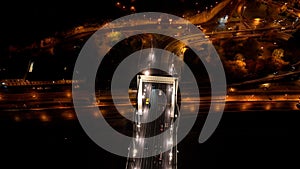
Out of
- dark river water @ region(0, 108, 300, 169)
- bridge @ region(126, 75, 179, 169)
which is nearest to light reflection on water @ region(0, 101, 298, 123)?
dark river water @ region(0, 108, 300, 169)

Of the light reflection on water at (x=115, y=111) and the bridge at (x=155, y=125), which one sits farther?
the light reflection on water at (x=115, y=111)

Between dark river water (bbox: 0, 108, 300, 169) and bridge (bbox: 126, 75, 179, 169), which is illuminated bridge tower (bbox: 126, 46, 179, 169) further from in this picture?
dark river water (bbox: 0, 108, 300, 169)

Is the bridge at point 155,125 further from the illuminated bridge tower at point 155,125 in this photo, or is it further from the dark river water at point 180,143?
the dark river water at point 180,143

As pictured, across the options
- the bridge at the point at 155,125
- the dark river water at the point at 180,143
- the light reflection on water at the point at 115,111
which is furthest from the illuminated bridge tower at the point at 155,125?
the light reflection on water at the point at 115,111

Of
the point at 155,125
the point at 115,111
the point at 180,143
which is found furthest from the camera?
the point at 115,111

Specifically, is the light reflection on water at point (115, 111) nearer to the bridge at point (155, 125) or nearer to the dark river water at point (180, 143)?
the dark river water at point (180, 143)

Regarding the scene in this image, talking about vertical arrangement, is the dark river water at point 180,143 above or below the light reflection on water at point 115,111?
below

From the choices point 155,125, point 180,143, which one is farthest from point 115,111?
point 180,143

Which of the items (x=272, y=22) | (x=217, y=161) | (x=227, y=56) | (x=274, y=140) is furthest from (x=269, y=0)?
(x=217, y=161)

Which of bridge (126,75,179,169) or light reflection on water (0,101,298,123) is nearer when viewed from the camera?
bridge (126,75,179,169)

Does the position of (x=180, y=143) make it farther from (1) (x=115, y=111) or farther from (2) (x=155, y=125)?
(1) (x=115, y=111)

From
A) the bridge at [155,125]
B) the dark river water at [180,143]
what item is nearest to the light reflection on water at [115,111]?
the dark river water at [180,143]

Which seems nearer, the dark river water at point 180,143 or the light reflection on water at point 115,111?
the dark river water at point 180,143
